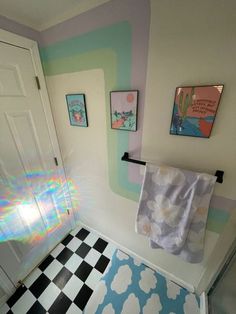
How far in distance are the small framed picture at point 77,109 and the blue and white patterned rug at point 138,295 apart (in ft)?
4.79

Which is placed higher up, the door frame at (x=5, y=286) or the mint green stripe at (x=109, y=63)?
the mint green stripe at (x=109, y=63)

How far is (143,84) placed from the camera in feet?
2.68

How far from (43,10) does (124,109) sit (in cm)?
83

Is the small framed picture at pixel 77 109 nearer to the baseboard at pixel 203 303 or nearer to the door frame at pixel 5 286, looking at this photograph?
the door frame at pixel 5 286

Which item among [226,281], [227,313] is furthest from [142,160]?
[227,313]

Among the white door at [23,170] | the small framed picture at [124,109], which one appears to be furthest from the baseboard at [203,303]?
the white door at [23,170]

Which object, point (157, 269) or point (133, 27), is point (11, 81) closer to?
point (133, 27)

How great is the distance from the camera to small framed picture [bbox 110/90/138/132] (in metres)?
0.87

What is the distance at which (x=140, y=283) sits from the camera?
122 cm

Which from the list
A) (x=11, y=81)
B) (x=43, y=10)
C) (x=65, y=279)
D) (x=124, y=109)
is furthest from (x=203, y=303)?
(x=43, y=10)

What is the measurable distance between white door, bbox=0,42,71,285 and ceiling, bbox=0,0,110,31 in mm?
187

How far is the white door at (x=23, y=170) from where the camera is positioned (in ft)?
3.31

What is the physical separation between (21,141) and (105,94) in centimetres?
81

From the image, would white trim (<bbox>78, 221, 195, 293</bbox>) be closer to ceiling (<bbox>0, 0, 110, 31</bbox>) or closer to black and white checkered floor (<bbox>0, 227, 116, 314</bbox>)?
black and white checkered floor (<bbox>0, 227, 116, 314</bbox>)
